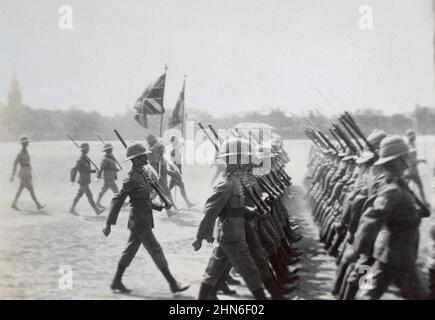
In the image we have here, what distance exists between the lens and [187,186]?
18.0 m

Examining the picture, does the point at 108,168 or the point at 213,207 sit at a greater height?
the point at 213,207

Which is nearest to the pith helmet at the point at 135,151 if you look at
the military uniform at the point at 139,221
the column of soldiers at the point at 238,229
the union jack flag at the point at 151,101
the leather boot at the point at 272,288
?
the military uniform at the point at 139,221

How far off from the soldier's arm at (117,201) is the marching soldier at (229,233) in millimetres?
1533

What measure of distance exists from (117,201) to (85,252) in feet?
9.07

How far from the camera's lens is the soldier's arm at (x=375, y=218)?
19.7 ft

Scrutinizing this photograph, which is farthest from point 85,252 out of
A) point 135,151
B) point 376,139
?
point 376,139

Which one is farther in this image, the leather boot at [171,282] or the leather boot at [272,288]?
the leather boot at [171,282]

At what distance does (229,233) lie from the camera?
661cm

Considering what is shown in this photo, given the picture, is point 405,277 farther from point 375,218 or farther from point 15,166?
point 15,166

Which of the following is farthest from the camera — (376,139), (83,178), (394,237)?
→ (83,178)

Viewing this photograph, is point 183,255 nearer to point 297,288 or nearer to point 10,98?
point 297,288

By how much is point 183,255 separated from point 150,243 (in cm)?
216

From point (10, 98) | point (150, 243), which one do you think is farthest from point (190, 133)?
point (150, 243)

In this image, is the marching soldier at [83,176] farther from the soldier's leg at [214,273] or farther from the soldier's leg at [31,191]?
the soldier's leg at [214,273]
